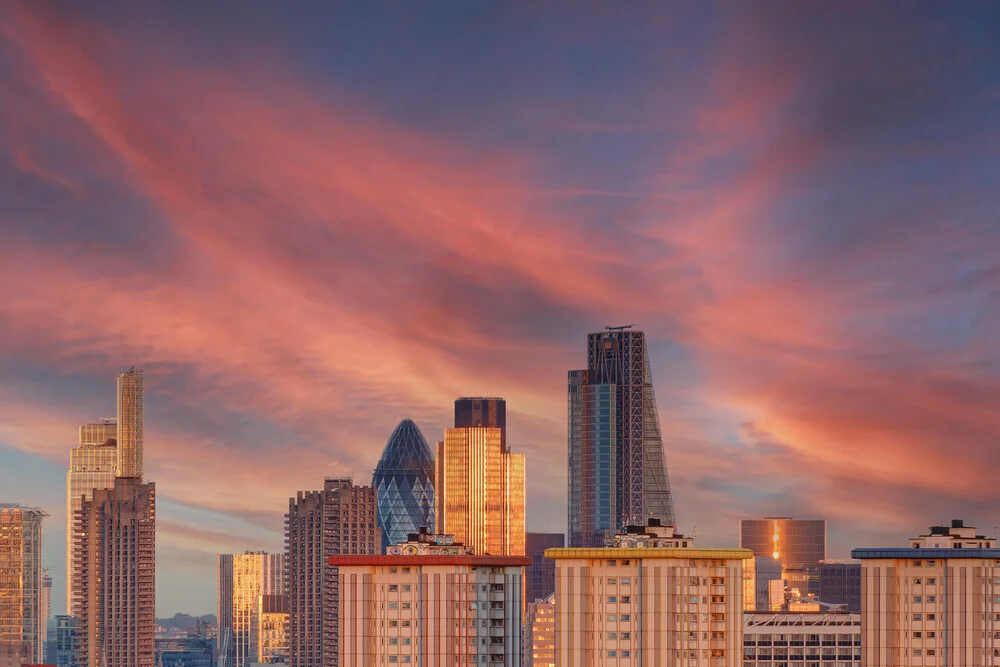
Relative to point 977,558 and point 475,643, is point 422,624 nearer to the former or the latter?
point 475,643

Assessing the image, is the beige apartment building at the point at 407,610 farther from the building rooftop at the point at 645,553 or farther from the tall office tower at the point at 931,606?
the tall office tower at the point at 931,606

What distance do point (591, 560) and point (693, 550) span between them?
28.3 feet

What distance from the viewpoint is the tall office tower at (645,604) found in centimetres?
15925

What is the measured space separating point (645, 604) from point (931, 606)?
26196mm

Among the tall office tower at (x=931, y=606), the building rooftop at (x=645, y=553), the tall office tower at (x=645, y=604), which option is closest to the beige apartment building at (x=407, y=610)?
the tall office tower at (x=645, y=604)

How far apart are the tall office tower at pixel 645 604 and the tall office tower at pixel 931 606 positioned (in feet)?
44.3

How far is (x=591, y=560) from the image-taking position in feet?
525

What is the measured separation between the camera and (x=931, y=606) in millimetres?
165500

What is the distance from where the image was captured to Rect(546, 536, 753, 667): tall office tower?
159 m

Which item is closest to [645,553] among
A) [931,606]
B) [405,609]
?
[405,609]

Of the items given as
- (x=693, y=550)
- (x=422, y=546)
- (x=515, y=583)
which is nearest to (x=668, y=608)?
(x=693, y=550)

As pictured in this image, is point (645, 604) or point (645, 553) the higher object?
point (645, 553)

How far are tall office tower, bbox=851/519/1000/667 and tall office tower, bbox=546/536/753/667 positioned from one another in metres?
13.5

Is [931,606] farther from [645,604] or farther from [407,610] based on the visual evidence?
[407,610]
